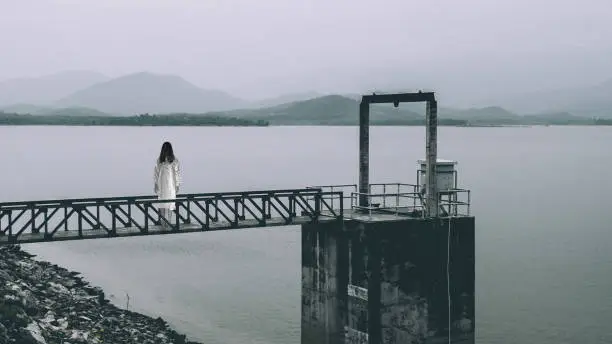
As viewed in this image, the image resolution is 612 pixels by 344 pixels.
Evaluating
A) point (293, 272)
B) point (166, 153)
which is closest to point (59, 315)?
point (166, 153)

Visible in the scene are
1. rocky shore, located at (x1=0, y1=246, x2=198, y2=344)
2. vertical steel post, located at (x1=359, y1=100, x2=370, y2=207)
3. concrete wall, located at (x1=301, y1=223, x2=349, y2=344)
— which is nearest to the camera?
rocky shore, located at (x1=0, y1=246, x2=198, y2=344)

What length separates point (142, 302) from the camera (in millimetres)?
42406

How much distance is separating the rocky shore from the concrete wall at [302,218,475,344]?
8.71m

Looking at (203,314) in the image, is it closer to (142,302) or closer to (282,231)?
(142,302)

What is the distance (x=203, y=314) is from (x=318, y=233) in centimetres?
1541

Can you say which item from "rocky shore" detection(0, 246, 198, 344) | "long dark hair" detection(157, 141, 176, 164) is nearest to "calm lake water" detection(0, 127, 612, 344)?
"rocky shore" detection(0, 246, 198, 344)

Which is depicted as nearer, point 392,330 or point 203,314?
point 392,330

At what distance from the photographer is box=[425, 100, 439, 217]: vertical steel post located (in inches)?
1028

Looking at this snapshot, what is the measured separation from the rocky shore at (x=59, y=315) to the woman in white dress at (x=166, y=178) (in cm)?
580

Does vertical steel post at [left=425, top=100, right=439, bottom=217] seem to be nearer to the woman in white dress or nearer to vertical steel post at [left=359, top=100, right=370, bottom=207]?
vertical steel post at [left=359, top=100, right=370, bottom=207]

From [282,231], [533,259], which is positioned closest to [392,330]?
[533,259]

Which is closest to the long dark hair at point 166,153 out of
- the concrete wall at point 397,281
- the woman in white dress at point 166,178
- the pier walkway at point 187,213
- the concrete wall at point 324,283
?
the woman in white dress at point 166,178

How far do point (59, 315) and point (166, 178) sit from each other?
9.51m

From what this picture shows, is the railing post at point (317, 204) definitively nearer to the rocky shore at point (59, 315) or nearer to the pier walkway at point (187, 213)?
the pier walkway at point (187, 213)
